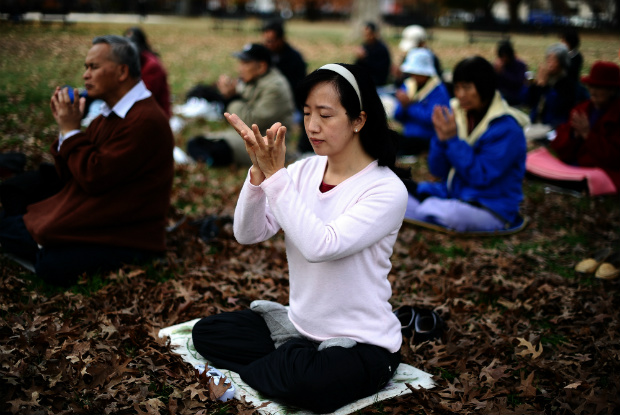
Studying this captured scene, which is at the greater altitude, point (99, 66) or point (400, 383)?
point (99, 66)

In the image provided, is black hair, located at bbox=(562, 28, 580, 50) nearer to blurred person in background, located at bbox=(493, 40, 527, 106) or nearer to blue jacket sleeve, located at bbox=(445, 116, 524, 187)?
blurred person in background, located at bbox=(493, 40, 527, 106)

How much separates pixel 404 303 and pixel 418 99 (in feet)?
16.2

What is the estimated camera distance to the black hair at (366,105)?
10.1ft

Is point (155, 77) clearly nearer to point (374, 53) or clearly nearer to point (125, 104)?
point (125, 104)

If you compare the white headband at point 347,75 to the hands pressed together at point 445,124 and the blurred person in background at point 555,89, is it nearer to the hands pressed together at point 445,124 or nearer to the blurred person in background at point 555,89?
the hands pressed together at point 445,124

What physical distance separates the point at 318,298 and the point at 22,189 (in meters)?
3.40

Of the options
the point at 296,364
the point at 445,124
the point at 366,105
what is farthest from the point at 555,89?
the point at 296,364

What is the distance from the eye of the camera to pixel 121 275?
4859 mm

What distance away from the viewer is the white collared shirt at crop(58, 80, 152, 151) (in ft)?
15.6

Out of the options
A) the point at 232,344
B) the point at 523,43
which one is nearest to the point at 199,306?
the point at 232,344

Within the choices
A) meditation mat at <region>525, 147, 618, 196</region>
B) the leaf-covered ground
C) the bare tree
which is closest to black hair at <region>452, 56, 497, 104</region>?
the leaf-covered ground

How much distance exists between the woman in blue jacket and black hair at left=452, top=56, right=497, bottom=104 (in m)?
2.91

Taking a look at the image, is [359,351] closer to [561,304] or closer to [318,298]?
[318,298]

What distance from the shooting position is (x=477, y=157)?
614 cm
